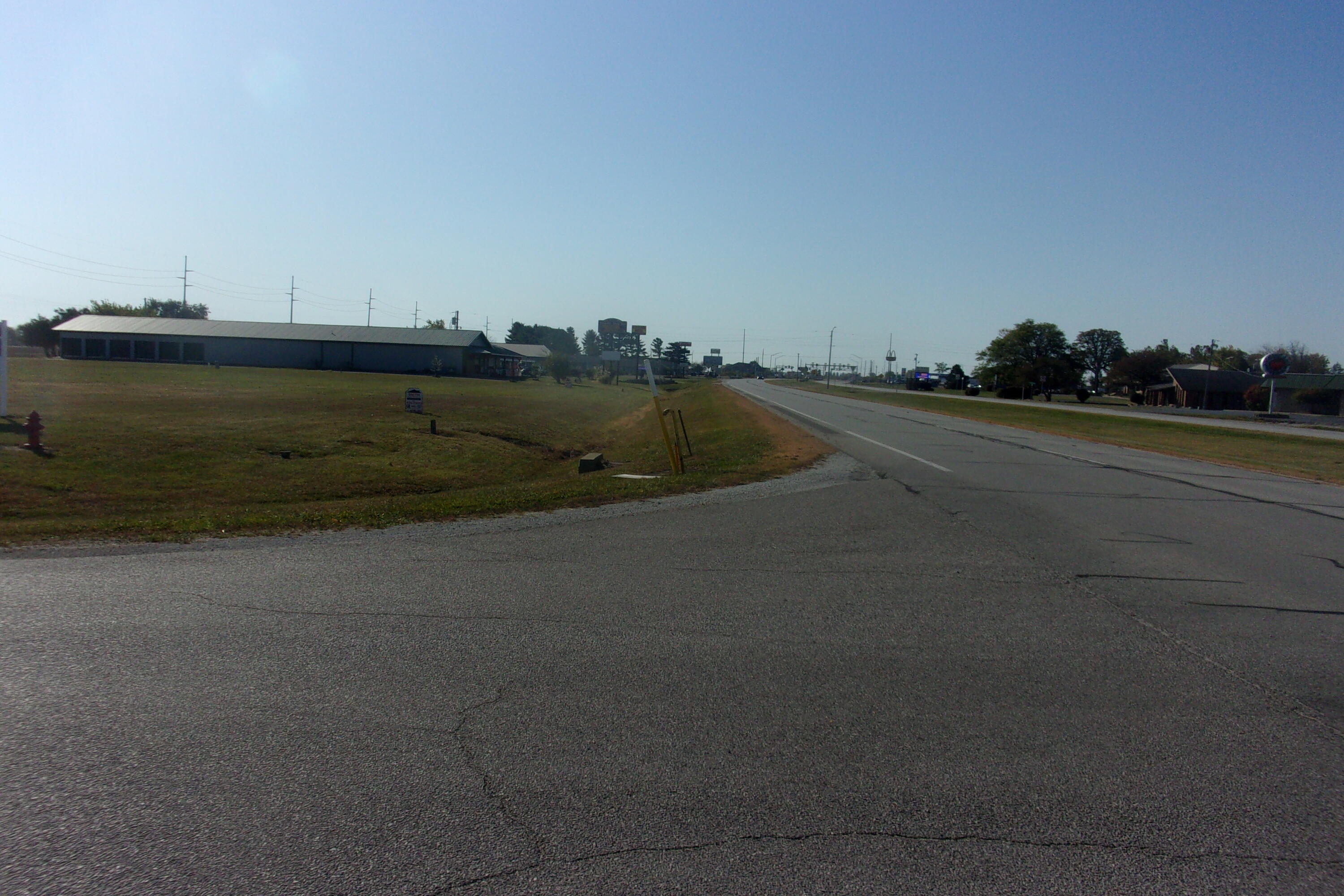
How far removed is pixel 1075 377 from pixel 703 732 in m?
114

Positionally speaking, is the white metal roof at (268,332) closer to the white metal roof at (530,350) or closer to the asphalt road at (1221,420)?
the white metal roof at (530,350)

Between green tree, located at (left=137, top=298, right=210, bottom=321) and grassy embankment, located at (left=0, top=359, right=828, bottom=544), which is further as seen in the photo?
green tree, located at (left=137, top=298, right=210, bottom=321)

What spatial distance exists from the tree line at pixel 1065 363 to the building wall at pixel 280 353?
64911 mm

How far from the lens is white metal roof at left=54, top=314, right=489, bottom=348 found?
9188cm

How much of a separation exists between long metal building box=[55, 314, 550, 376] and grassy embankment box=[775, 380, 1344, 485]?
2202 inches

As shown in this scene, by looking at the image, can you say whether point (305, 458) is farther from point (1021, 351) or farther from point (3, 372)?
point (1021, 351)

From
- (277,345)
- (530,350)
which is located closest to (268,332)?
(277,345)

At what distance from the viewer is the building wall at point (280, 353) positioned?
90062 mm

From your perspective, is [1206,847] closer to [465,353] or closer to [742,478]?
[742,478]

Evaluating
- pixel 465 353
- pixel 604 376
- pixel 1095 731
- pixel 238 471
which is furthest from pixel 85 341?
pixel 1095 731

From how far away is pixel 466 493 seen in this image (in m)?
17.1

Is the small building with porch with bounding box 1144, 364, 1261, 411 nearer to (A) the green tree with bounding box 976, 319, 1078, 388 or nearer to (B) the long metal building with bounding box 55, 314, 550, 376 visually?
(A) the green tree with bounding box 976, 319, 1078, 388

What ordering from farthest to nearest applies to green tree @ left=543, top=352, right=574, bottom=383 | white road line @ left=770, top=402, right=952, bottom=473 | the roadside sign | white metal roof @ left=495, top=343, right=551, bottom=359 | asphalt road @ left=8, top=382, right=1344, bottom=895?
white metal roof @ left=495, top=343, right=551, bottom=359
green tree @ left=543, top=352, right=574, bottom=383
the roadside sign
white road line @ left=770, top=402, right=952, bottom=473
asphalt road @ left=8, top=382, right=1344, bottom=895

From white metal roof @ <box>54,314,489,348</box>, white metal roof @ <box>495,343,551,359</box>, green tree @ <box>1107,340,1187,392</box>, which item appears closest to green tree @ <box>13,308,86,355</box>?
white metal roof @ <box>54,314,489,348</box>
